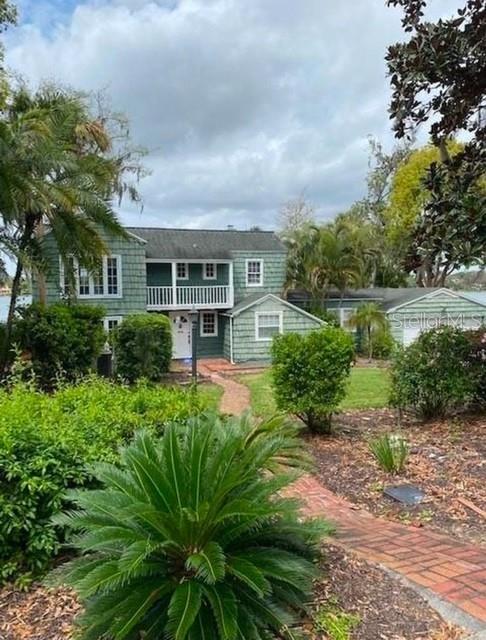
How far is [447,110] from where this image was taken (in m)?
6.97

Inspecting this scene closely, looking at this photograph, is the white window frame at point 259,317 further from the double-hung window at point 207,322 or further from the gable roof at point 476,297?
the gable roof at point 476,297

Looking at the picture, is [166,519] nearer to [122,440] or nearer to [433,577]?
[122,440]

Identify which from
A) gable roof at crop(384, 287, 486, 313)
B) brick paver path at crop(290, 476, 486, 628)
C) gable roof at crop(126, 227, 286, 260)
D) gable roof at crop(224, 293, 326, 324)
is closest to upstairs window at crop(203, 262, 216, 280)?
gable roof at crop(126, 227, 286, 260)

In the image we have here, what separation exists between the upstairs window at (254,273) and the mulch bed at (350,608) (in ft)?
68.1

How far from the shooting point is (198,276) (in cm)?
2275

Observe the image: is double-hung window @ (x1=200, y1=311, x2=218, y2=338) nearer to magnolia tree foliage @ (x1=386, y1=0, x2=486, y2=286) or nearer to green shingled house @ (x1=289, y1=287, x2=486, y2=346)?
green shingled house @ (x1=289, y1=287, x2=486, y2=346)

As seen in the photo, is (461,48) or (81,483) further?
(461,48)

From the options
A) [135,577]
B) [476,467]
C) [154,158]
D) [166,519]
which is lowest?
[476,467]

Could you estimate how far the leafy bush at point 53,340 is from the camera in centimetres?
1239

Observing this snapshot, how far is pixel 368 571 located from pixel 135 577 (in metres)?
1.44

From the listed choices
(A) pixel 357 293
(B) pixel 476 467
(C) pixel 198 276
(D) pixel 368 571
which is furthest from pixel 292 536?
(A) pixel 357 293

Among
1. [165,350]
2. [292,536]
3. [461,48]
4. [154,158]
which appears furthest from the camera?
[154,158]

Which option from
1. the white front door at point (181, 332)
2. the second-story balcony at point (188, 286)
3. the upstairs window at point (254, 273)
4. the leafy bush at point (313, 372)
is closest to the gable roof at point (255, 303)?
the second-story balcony at point (188, 286)

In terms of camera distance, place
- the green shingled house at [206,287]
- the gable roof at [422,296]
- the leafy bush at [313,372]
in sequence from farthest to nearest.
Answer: the gable roof at [422,296]
the green shingled house at [206,287]
the leafy bush at [313,372]
